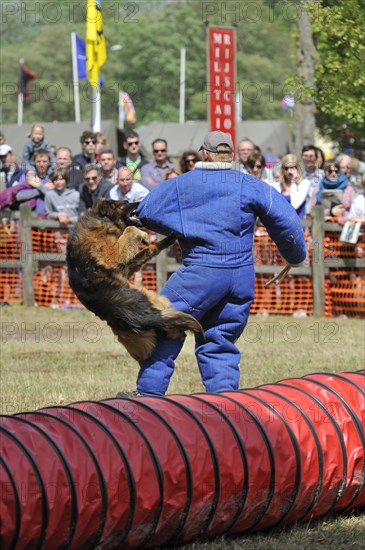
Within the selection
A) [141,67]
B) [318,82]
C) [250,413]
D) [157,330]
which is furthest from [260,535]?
[141,67]

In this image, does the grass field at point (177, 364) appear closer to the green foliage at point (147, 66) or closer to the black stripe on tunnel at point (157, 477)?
the black stripe on tunnel at point (157, 477)

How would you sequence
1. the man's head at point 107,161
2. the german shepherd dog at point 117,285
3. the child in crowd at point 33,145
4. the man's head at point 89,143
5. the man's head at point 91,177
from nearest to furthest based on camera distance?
the german shepherd dog at point 117,285, the man's head at point 91,177, the man's head at point 107,161, the man's head at point 89,143, the child in crowd at point 33,145

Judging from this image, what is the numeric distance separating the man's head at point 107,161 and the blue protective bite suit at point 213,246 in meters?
7.09

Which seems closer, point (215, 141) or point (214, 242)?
point (214, 242)

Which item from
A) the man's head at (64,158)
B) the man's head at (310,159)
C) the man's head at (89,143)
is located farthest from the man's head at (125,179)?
the man's head at (310,159)

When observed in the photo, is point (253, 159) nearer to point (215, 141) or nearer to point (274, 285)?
point (274, 285)

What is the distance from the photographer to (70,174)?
46.4 ft

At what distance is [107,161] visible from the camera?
44.5ft

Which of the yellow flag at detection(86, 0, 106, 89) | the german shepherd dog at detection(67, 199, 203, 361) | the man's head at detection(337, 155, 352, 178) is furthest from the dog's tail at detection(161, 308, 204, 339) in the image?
the yellow flag at detection(86, 0, 106, 89)

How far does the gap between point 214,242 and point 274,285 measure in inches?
286

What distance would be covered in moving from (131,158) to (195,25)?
65.7 m

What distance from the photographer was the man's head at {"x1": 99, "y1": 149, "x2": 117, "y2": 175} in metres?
13.5

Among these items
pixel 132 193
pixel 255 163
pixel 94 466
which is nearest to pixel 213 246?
pixel 94 466

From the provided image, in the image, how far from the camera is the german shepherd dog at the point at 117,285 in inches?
243
